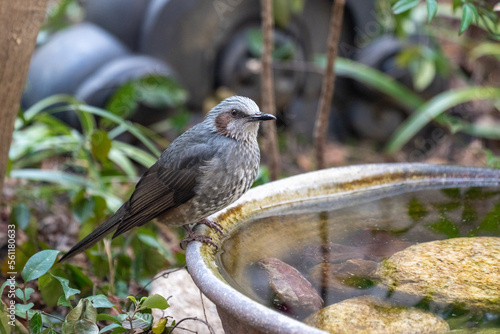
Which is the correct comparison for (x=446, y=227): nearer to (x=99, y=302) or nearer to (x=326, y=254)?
(x=326, y=254)

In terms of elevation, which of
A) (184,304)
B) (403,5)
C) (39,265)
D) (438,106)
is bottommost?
(184,304)

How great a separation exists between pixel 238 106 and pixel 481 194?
1.21 metres

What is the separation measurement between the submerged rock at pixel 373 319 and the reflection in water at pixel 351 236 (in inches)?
2.3

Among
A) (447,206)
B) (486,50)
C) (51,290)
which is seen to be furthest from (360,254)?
(486,50)

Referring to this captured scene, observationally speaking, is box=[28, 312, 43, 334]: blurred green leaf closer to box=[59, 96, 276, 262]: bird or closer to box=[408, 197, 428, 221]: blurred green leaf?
box=[59, 96, 276, 262]: bird

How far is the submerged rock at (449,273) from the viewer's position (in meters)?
1.74

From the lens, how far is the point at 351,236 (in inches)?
88.0

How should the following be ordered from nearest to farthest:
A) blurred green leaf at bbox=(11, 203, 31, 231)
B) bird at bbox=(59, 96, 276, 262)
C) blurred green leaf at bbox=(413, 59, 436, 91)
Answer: bird at bbox=(59, 96, 276, 262) → blurred green leaf at bbox=(11, 203, 31, 231) → blurred green leaf at bbox=(413, 59, 436, 91)

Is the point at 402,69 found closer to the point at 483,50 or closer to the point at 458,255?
the point at 483,50

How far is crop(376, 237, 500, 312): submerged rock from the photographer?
1.74 metres

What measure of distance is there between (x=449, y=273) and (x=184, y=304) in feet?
4.16

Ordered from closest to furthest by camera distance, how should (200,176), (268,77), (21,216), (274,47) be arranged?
(200,176) → (21,216) → (268,77) → (274,47)

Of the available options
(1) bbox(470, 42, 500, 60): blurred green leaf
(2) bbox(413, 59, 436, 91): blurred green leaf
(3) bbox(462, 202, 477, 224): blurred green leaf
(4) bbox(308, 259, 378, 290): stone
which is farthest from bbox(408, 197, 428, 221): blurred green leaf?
(1) bbox(470, 42, 500, 60): blurred green leaf

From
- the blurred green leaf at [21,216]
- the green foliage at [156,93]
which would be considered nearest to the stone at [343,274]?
the blurred green leaf at [21,216]
